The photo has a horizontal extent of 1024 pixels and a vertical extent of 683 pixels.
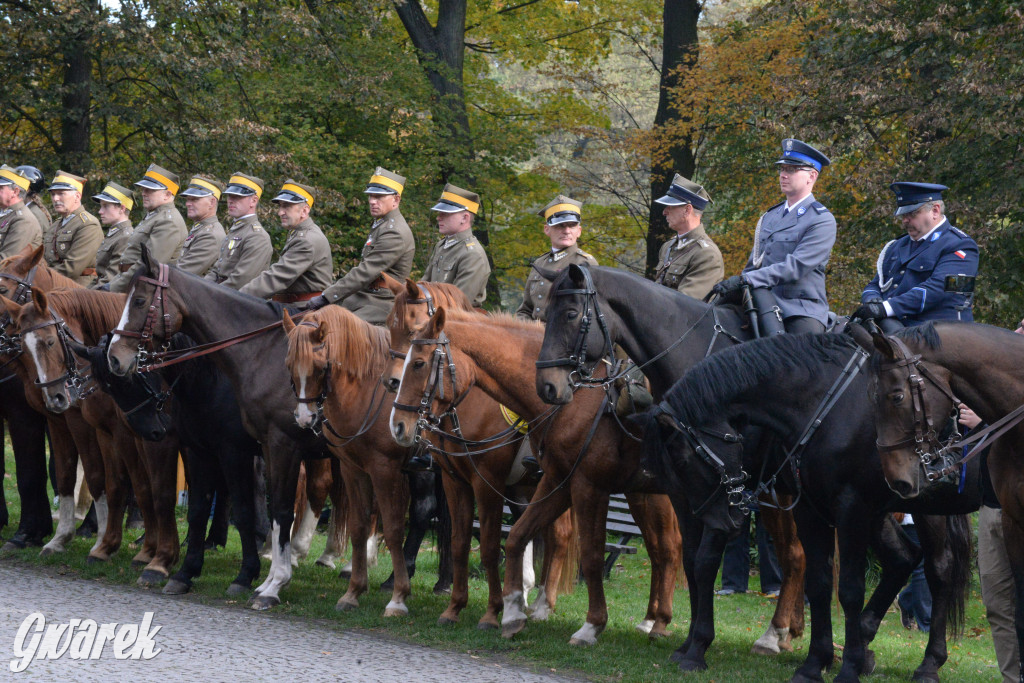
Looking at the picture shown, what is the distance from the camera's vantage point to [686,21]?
21.3 meters

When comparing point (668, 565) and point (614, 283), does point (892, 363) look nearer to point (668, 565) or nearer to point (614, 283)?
point (614, 283)

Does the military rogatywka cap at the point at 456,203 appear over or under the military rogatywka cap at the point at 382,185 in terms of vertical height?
under

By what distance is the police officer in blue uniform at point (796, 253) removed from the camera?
24.0 feet

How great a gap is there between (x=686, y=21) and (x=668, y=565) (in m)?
14.9

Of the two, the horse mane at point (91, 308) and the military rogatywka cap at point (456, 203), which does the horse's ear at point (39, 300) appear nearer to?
the horse mane at point (91, 308)

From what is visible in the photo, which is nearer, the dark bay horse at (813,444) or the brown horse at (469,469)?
the dark bay horse at (813,444)

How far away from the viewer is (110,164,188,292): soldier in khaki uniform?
36.6 ft

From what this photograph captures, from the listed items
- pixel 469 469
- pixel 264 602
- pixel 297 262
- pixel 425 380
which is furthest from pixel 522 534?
pixel 297 262

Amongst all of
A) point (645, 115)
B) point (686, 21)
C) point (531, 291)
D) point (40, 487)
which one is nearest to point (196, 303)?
point (531, 291)

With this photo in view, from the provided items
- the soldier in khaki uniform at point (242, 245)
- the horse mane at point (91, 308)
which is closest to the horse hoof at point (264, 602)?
the horse mane at point (91, 308)

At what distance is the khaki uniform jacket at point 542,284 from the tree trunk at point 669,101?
1067cm

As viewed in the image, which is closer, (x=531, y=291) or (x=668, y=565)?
(x=668, y=565)

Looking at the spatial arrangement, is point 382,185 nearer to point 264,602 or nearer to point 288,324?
point 288,324

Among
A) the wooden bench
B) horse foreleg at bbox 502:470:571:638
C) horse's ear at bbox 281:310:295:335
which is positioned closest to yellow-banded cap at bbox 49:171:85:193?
horse's ear at bbox 281:310:295:335
